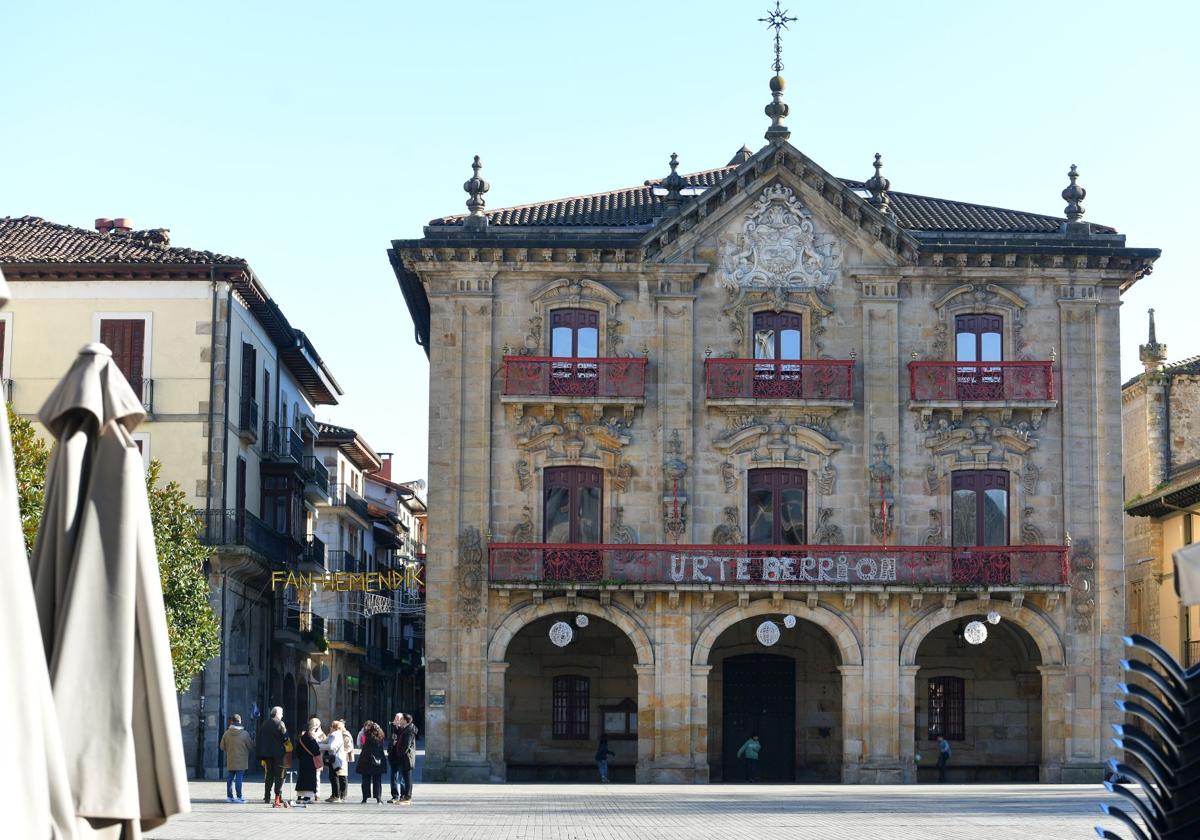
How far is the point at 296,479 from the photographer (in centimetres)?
4934

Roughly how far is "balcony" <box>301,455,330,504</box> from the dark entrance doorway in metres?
17.1

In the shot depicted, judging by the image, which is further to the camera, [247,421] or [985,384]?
[247,421]

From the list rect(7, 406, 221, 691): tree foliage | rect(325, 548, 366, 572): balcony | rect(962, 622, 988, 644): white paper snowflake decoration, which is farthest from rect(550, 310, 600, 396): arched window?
rect(325, 548, 366, 572): balcony

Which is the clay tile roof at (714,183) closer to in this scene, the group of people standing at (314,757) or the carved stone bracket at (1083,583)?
the carved stone bracket at (1083,583)

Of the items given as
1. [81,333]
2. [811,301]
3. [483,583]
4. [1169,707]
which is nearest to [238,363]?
[81,333]

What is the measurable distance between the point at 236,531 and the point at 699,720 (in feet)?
38.5

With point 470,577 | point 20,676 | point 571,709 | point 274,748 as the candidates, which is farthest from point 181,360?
point 20,676

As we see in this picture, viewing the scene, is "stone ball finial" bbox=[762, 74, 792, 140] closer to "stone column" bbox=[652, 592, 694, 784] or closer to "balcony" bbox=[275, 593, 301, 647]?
"stone column" bbox=[652, 592, 694, 784]

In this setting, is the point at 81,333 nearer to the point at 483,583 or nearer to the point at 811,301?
the point at 483,583

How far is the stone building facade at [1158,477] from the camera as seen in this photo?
1948 inches

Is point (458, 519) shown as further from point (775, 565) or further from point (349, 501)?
point (349, 501)

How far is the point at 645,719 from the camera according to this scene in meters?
38.4

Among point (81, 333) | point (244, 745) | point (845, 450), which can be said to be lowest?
point (244, 745)

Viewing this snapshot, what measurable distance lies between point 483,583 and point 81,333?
11480 millimetres
